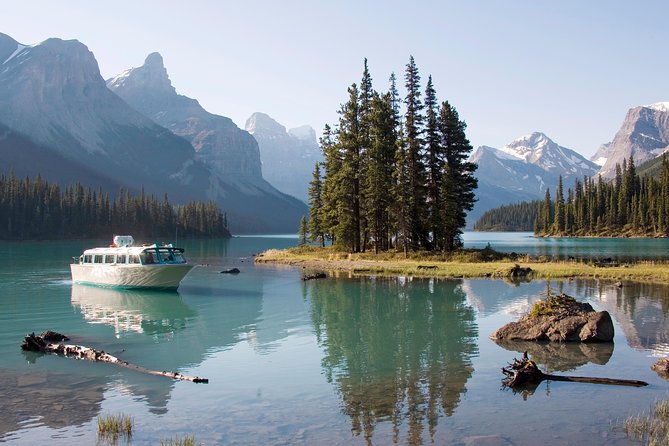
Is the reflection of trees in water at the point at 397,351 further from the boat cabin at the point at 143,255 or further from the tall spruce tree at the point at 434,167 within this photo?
the tall spruce tree at the point at 434,167

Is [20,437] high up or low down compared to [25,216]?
down

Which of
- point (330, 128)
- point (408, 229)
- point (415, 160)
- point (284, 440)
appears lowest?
point (284, 440)

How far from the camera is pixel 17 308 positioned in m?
38.9

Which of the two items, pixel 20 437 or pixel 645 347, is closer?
pixel 20 437

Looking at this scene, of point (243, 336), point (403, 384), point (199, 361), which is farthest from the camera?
point (243, 336)

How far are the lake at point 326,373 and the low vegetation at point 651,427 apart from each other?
1.07ft

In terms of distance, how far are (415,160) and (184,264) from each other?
32105 mm

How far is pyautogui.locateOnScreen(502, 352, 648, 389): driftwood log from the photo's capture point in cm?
1809

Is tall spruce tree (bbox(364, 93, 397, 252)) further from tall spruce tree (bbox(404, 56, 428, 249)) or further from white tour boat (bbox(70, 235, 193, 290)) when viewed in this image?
white tour boat (bbox(70, 235, 193, 290))

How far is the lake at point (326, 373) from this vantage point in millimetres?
14500

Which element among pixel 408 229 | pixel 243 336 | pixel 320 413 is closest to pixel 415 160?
pixel 408 229

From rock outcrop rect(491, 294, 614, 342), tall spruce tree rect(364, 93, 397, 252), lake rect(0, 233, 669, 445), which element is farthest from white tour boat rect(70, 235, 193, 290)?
rock outcrop rect(491, 294, 614, 342)

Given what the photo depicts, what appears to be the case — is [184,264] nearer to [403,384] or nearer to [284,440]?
[403,384]

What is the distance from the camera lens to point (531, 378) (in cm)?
1844
